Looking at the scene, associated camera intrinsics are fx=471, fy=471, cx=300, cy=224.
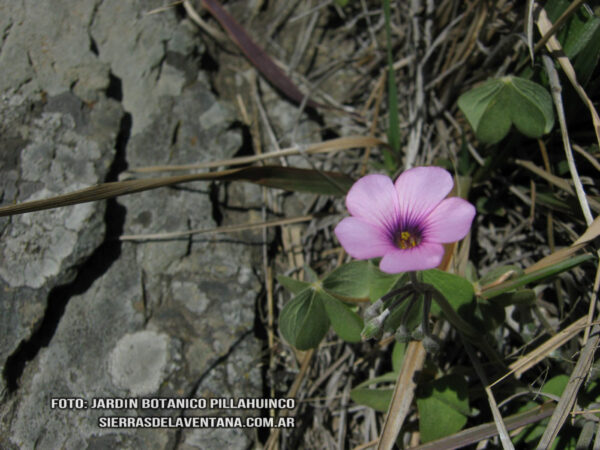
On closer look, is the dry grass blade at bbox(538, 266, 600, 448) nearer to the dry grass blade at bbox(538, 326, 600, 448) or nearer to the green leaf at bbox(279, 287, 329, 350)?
the dry grass blade at bbox(538, 326, 600, 448)

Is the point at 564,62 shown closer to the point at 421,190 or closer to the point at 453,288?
the point at 421,190

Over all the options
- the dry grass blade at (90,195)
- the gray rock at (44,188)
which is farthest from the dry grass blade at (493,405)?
the gray rock at (44,188)

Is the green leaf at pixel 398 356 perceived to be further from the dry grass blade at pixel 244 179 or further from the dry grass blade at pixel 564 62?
the dry grass blade at pixel 564 62

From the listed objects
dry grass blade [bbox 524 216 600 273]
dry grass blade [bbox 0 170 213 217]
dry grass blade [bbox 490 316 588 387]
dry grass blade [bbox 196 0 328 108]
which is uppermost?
dry grass blade [bbox 196 0 328 108]

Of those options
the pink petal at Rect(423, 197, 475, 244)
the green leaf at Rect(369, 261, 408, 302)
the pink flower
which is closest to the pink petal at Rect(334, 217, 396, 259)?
the pink flower

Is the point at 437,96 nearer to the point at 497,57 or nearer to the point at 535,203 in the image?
the point at 497,57

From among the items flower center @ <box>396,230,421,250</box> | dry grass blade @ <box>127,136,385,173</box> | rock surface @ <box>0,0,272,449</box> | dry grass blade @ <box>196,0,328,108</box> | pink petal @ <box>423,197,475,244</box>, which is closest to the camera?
pink petal @ <box>423,197,475,244</box>

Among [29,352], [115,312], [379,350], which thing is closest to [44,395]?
[29,352]
